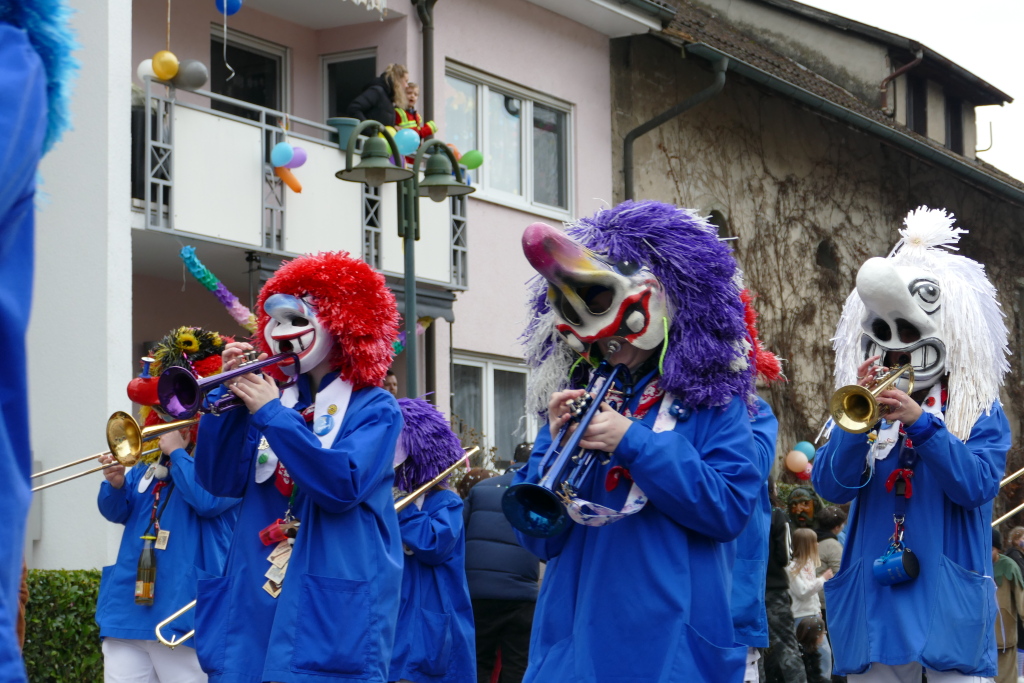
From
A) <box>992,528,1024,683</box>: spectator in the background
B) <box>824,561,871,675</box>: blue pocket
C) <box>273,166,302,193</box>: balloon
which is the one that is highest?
<box>273,166,302,193</box>: balloon

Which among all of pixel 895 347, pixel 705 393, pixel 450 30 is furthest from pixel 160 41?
pixel 705 393

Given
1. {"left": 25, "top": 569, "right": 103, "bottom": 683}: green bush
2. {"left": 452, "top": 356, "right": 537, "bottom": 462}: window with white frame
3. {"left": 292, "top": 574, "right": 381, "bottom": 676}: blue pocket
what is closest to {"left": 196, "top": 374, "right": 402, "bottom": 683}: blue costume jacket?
{"left": 292, "top": 574, "right": 381, "bottom": 676}: blue pocket

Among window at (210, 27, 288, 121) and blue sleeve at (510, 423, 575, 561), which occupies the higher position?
window at (210, 27, 288, 121)

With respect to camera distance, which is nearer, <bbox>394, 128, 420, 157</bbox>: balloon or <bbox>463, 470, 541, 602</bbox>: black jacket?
<bbox>463, 470, 541, 602</bbox>: black jacket

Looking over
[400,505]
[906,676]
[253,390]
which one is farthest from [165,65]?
[906,676]

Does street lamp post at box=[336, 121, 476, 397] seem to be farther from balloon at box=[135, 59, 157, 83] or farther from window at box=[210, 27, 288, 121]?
window at box=[210, 27, 288, 121]

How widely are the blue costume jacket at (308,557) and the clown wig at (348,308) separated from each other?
0.56 ft

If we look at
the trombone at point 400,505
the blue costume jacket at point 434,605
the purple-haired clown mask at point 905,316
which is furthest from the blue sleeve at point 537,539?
the blue costume jacket at point 434,605

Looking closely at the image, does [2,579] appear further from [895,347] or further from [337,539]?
[895,347]

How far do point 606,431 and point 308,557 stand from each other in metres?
1.51

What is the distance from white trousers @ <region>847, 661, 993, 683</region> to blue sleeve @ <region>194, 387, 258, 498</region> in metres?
2.51

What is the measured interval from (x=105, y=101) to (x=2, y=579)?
10.2 m

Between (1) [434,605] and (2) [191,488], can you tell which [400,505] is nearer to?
(1) [434,605]

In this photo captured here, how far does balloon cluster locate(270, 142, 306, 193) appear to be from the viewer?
1254cm
